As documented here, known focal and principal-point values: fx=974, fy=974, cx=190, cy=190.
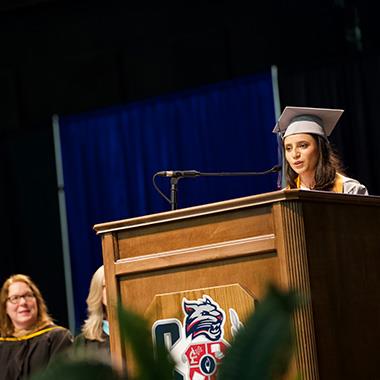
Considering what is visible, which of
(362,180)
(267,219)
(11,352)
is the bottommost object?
(11,352)

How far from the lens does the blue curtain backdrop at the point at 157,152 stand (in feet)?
27.1

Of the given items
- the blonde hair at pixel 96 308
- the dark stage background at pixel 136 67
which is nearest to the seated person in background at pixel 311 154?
the blonde hair at pixel 96 308

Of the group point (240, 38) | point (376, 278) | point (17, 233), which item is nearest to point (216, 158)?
point (240, 38)

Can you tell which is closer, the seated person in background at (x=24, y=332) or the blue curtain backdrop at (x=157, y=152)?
the seated person in background at (x=24, y=332)

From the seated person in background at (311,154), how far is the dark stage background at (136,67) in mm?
3839

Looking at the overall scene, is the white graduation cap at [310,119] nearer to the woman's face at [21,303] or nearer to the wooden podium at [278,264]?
the wooden podium at [278,264]

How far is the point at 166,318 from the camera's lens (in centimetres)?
270

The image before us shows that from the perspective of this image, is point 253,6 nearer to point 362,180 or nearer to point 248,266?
point 362,180

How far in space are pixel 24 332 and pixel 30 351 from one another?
0.39ft

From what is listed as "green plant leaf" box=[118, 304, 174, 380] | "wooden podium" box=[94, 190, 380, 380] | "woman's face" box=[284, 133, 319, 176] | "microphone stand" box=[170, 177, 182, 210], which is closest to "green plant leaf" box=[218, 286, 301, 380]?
"green plant leaf" box=[118, 304, 174, 380]

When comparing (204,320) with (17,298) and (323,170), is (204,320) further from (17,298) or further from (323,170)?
(17,298)

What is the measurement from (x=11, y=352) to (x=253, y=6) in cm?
389

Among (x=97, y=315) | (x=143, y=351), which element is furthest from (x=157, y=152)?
(x=143, y=351)

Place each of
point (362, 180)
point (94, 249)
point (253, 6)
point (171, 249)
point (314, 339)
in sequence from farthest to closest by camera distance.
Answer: point (94, 249) < point (253, 6) < point (362, 180) < point (171, 249) < point (314, 339)
